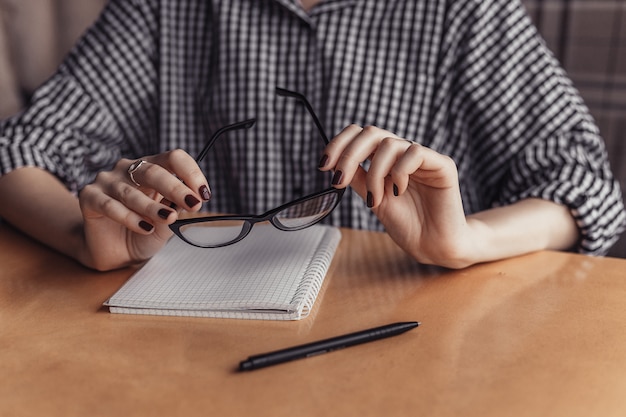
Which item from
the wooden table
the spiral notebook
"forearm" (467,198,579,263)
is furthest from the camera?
"forearm" (467,198,579,263)

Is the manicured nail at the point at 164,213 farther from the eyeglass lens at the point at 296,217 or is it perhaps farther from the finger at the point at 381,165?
the finger at the point at 381,165

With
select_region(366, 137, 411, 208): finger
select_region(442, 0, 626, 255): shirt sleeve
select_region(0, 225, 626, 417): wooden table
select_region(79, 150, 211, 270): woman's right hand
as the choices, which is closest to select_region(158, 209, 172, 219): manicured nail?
select_region(79, 150, 211, 270): woman's right hand

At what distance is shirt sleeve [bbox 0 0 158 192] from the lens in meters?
1.04

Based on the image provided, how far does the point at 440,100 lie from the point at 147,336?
70 cm

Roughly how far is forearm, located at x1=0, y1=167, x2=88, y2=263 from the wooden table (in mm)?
55

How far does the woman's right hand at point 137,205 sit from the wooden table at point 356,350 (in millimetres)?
35

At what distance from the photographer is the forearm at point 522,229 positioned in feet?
2.64

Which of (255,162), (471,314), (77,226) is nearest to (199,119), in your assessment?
(255,162)

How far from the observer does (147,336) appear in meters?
0.63

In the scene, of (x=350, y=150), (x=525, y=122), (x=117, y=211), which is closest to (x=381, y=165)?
(x=350, y=150)

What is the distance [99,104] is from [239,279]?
589 mm

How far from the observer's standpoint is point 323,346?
23.1 inches

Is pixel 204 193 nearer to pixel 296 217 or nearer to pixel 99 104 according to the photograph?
pixel 296 217

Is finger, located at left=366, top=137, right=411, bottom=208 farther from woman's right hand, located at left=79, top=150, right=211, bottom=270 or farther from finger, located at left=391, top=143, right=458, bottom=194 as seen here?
woman's right hand, located at left=79, top=150, right=211, bottom=270
